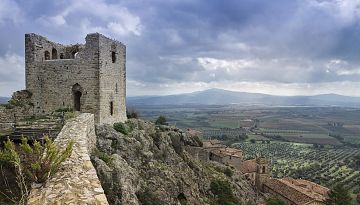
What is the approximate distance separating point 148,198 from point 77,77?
34.7 feet

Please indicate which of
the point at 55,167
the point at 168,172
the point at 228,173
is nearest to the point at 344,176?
the point at 228,173

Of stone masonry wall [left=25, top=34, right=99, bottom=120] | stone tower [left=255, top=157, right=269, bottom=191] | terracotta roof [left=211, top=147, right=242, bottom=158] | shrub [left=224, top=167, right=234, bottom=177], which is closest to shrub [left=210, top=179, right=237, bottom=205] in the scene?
shrub [left=224, top=167, right=234, bottom=177]

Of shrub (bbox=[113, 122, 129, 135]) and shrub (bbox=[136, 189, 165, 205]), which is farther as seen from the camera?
shrub (bbox=[113, 122, 129, 135])

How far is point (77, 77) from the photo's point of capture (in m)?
25.5

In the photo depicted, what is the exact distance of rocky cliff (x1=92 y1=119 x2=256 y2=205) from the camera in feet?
62.1

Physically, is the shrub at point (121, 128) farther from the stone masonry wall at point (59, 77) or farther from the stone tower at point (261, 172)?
the stone tower at point (261, 172)

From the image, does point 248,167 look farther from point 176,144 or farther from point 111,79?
point 111,79

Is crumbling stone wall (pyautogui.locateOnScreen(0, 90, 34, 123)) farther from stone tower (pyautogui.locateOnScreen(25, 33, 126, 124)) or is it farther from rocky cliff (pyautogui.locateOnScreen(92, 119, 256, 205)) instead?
rocky cliff (pyautogui.locateOnScreen(92, 119, 256, 205))

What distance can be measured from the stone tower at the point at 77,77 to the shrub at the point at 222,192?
48.2ft

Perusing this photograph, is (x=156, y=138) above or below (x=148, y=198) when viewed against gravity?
above

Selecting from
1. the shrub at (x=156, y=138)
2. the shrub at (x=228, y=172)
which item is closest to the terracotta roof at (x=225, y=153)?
the shrub at (x=228, y=172)

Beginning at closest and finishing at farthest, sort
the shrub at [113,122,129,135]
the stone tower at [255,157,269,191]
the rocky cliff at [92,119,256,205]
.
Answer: the rocky cliff at [92,119,256,205] < the shrub at [113,122,129,135] < the stone tower at [255,157,269,191]

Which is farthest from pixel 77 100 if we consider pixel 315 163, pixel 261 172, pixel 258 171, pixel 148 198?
pixel 315 163

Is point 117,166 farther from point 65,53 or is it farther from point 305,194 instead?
point 305,194
